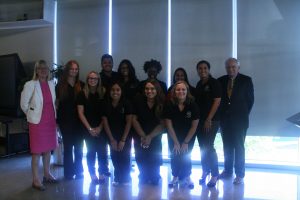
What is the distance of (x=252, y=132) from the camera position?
4285mm

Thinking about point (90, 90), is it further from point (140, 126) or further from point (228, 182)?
point (228, 182)

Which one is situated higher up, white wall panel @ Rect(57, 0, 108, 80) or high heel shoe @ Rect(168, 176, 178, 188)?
white wall panel @ Rect(57, 0, 108, 80)

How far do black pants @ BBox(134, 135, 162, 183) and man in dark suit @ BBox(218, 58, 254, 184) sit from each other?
0.82 meters

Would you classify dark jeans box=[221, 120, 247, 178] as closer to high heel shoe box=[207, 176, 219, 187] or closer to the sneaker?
the sneaker

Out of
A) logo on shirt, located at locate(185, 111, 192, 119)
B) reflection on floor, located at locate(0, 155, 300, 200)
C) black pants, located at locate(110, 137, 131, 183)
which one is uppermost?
logo on shirt, located at locate(185, 111, 192, 119)

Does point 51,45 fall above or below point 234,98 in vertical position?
above

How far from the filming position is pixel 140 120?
357cm

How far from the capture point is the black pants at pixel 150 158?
11.7 feet

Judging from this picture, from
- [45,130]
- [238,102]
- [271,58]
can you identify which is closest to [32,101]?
[45,130]

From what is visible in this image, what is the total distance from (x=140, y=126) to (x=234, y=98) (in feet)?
3.61

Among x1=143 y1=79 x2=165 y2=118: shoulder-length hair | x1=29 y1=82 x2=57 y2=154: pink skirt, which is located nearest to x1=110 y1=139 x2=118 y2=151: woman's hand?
x1=143 y1=79 x2=165 y2=118: shoulder-length hair

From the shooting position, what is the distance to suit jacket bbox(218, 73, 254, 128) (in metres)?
3.56

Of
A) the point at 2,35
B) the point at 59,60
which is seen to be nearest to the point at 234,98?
the point at 59,60

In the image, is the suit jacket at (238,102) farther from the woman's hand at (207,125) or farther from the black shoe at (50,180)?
the black shoe at (50,180)
